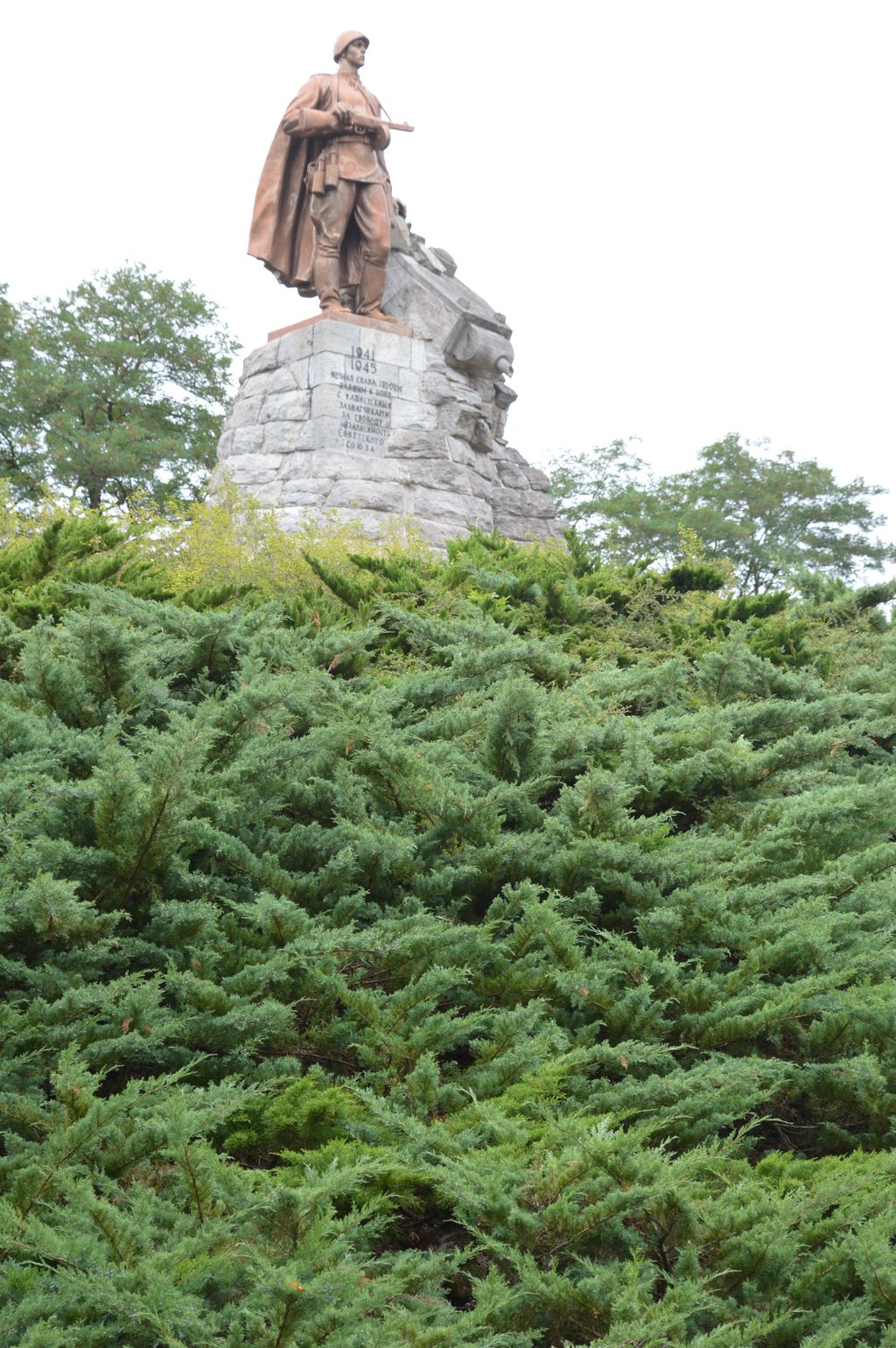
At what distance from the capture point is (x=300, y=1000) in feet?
8.99

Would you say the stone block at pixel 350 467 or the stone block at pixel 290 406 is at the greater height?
the stone block at pixel 290 406

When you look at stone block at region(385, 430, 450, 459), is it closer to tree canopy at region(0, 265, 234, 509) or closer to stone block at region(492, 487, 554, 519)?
stone block at region(492, 487, 554, 519)

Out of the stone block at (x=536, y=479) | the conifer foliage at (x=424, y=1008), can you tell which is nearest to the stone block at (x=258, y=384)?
the stone block at (x=536, y=479)

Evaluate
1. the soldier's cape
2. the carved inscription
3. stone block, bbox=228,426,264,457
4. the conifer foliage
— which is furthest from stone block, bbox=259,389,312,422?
the conifer foliage

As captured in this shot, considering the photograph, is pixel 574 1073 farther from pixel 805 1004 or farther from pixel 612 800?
pixel 612 800

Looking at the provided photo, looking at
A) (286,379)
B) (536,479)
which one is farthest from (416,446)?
(536,479)

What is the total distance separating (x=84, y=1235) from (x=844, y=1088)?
1.62 metres

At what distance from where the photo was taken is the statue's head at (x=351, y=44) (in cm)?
1316

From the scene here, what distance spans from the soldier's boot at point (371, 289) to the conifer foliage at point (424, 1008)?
9571 millimetres

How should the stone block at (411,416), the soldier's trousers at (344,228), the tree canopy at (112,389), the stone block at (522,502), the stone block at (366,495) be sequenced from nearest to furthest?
the stone block at (366,495)
the stone block at (411,416)
the soldier's trousers at (344,228)
the stone block at (522,502)
the tree canopy at (112,389)

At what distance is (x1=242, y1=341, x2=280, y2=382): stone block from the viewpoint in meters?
13.3

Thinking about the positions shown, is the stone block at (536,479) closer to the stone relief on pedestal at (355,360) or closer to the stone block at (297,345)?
the stone relief on pedestal at (355,360)

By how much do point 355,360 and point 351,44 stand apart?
330cm

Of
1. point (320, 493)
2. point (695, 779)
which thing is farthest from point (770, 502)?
point (695, 779)
